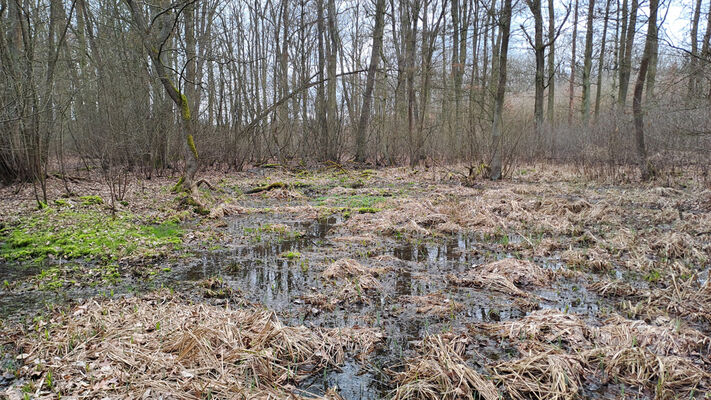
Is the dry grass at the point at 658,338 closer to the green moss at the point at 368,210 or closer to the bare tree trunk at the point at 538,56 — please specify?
the green moss at the point at 368,210

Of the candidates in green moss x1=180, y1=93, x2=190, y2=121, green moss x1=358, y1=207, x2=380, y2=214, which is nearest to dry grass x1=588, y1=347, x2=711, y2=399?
green moss x1=358, y1=207, x2=380, y2=214

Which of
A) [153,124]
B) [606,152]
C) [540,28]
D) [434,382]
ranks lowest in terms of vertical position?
[434,382]

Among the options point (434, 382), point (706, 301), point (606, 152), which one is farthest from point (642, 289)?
point (606, 152)

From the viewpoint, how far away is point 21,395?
2467mm

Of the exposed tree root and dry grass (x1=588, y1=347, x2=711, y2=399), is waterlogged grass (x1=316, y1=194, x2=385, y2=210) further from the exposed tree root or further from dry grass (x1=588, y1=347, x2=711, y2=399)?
dry grass (x1=588, y1=347, x2=711, y2=399)

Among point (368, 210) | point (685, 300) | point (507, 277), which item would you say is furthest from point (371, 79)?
point (685, 300)

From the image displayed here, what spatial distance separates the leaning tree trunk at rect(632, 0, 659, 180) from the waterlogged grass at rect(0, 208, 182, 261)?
11282mm

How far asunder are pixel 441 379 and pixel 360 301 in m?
1.52

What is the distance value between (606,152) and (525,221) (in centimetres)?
663

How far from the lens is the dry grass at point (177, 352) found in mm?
2570

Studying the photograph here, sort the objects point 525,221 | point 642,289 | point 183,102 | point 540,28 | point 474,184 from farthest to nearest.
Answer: point 540,28, point 474,184, point 183,102, point 525,221, point 642,289

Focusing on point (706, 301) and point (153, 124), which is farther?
point (153, 124)

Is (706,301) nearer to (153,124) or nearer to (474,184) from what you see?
(474,184)

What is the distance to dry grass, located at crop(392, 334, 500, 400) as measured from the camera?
8.41ft
